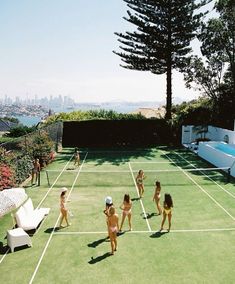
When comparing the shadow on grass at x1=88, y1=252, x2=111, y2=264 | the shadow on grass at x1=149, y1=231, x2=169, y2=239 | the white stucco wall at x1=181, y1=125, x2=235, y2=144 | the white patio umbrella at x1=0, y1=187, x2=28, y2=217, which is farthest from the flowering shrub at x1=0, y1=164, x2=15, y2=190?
the white stucco wall at x1=181, y1=125, x2=235, y2=144

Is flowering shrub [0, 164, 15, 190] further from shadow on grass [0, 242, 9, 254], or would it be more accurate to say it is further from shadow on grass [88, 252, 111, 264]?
shadow on grass [88, 252, 111, 264]

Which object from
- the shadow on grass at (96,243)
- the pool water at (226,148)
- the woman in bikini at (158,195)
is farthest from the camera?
the pool water at (226,148)

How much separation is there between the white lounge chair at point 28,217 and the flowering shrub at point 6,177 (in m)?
3.51

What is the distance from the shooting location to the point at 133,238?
13.6m

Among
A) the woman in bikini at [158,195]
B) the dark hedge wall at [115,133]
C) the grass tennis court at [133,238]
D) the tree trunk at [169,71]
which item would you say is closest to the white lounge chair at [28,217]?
the grass tennis court at [133,238]

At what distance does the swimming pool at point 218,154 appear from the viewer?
954 inches

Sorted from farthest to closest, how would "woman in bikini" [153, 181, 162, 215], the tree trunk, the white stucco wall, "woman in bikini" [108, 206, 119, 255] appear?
the tree trunk < the white stucco wall < "woman in bikini" [153, 181, 162, 215] < "woman in bikini" [108, 206, 119, 255]

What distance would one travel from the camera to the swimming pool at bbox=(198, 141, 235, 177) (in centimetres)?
2423

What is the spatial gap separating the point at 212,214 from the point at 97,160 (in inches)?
562

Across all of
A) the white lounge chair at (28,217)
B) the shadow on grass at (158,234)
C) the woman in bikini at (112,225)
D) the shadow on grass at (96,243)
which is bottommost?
the shadow on grass at (96,243)

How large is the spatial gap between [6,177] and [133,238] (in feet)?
27.0

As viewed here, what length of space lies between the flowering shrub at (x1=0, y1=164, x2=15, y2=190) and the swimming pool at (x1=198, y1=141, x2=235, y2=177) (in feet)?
43.7

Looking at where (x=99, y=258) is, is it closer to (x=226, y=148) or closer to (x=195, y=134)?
(x=226, y=148)

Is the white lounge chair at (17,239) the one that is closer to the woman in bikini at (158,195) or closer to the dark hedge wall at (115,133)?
the woman in bikini at (158,195)
